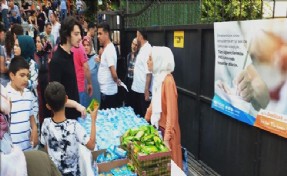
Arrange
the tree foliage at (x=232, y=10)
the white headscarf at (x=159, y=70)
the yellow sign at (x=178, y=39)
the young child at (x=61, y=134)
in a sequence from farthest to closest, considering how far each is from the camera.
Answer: the yellow sign at (x=178, y=39) < the tree foliage at (x=232, y=10) < the white headscarf at (x=159, y=70) < the young child at (x=61, y=134)

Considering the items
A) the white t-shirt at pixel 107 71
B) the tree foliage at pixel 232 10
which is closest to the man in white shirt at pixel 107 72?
the white t-shirt at pixel 107 71

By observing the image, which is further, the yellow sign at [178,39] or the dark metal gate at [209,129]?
the yellow sign at [178,39]

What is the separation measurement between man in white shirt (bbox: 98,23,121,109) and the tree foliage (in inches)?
68.4

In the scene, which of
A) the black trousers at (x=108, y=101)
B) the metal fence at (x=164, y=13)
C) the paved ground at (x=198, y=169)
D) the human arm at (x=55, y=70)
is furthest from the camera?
the metal fence at (x=164, y=13)

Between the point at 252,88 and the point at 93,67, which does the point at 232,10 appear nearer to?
the point at 252,88

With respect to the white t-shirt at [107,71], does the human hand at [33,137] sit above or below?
below

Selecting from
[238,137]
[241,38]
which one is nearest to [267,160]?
[238,137]

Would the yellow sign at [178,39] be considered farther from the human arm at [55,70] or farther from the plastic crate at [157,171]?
the plastic crate at [157,171]

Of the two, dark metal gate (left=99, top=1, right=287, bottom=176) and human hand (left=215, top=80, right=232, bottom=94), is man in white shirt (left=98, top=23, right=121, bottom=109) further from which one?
human hand (left=215, top=80, right=232, bottom=94)

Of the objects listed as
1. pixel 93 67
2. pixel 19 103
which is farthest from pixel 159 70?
pixel 93 67

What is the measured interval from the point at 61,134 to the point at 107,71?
292 centimetres

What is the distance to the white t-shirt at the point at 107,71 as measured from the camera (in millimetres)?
5344

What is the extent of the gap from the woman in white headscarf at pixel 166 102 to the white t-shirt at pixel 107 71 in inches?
75.4

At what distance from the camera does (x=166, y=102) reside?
3.31 metres
